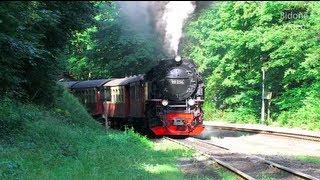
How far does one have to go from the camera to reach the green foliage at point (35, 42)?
8393mm

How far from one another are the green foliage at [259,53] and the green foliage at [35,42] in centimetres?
910

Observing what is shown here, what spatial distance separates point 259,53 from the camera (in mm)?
31312

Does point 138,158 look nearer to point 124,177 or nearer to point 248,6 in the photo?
point 124,177

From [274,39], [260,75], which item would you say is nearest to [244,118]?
[260,75]

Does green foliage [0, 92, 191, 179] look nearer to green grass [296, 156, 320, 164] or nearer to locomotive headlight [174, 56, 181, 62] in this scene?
green grass [296, 156, 320, 164]

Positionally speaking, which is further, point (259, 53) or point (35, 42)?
point (259, 53)

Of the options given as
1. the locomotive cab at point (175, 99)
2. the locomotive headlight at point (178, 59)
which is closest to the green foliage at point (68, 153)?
the locomotive cab at point (175, 99)

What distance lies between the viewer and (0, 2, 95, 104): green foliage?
27.5 feet

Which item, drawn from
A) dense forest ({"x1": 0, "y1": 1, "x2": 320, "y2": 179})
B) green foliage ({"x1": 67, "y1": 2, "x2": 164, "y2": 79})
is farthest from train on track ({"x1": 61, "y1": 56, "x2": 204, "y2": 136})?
green foliage ({"x1": 67, "y1": 2, "x2": 164, "y2": 79})

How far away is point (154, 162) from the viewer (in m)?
12.6

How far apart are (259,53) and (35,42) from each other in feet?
70.7

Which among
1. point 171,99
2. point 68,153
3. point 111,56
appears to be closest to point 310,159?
point 68,153

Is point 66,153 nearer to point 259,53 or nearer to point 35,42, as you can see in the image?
point 35,42

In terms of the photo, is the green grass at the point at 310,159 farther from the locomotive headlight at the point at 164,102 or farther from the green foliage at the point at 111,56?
the green foliage at the point at 111,56
